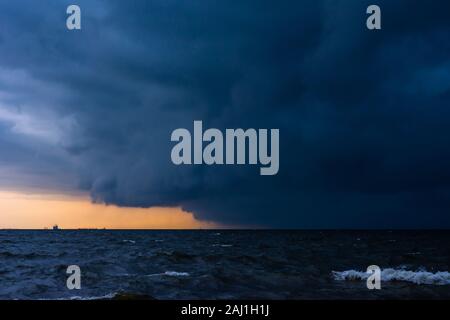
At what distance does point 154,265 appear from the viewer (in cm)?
3716

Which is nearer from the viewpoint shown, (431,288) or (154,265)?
(431,288)

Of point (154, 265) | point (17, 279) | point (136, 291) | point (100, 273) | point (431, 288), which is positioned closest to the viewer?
point (136, 291)
